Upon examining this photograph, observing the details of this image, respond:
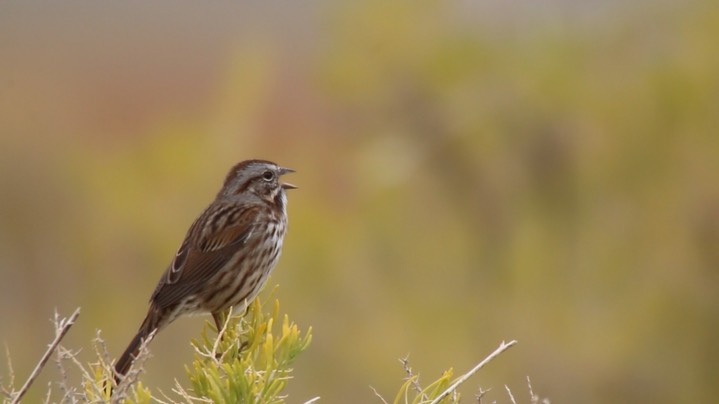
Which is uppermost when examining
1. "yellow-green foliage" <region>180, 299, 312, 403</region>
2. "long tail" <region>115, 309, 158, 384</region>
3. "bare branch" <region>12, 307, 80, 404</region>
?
"bare branch" <region>12, 307, 80, 404</region>

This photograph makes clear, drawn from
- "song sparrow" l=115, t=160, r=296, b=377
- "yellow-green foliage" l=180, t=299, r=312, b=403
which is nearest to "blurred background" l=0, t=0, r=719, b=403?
"song sparrow" l=115, t=160, r=296, b=377

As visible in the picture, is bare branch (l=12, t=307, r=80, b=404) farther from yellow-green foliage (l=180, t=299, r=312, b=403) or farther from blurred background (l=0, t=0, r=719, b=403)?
blurred background (l=0, t=0, r=719, b=403)

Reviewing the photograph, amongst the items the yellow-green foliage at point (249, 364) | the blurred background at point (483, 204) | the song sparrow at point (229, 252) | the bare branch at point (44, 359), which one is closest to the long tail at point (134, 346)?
the song sparrow at point (229, 252)

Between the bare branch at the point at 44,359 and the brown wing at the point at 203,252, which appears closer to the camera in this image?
the bare branch at the point at 44,359

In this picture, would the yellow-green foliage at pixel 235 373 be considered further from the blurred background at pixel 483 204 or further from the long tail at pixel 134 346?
the blurred background at pixel 483 204

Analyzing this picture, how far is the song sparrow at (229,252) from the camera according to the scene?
165 inches

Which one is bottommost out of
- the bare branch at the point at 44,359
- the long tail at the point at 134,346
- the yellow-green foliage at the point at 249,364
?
the long tail at the point at 134,346

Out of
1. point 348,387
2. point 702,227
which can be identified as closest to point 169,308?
point 348,387

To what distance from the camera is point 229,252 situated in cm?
442

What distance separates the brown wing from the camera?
4.20 m

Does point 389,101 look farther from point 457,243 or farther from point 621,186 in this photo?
point 621,186

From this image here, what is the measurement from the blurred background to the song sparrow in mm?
2788

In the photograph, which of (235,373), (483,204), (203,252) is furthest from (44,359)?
(483,204)

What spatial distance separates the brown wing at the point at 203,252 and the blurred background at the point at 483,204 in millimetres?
2933
